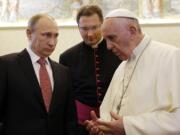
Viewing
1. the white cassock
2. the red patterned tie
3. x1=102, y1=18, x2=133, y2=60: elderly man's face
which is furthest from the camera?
the red patterned tie

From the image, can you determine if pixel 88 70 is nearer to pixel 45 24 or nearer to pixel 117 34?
pixel 45 24

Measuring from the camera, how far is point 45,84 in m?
2.82

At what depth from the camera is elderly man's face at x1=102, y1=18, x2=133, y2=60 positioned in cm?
263

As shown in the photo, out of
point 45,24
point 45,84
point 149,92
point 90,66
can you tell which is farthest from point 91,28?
point 149,92

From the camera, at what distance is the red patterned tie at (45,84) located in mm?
2783

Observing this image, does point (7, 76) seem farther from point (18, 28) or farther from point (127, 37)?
point (18, 28)

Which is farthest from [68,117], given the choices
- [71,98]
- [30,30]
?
[30,30]

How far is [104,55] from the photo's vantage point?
11.6 ft

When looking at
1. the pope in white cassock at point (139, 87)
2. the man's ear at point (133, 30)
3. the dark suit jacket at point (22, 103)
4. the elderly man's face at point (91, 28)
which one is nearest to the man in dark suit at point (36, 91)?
the dark suit jacket at point (22, 103)

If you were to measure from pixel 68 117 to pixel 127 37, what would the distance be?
88cm

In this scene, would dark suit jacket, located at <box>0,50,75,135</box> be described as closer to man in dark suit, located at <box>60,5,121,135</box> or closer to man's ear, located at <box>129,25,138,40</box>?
man in dark suit, located at <box>60,5,121,135</box>

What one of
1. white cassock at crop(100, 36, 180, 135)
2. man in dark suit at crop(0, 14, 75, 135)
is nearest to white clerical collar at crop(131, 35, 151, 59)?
white cassock at crop(100, 36, 180, 135)

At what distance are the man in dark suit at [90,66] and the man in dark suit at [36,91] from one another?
375 mm

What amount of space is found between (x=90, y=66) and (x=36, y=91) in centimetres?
93
